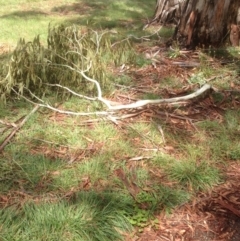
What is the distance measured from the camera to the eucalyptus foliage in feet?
12.1

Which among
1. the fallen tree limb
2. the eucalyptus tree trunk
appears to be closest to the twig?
the fallen tree limb

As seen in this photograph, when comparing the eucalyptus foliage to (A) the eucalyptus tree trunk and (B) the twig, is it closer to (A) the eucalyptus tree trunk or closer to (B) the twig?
(B) the twig

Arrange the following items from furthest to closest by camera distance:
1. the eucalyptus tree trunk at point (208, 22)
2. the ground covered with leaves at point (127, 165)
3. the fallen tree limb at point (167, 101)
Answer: the eucalyptus tree trunk at point (208, 22), the fallen tree limb at point (167, 101), the ground covered with leaves at point (127, 165)

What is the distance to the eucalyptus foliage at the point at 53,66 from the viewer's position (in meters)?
3.68

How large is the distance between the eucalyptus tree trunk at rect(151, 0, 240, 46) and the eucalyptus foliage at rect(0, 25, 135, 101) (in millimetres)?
1732

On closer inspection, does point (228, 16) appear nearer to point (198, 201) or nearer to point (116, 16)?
point (116, 16)

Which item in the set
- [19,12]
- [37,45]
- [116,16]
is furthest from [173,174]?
[19,12]

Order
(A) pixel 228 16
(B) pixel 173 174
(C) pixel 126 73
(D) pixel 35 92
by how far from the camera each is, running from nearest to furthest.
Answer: (B) pixel 173 174 → (D) pixel 35 92 → (C) pixel 126 73 → (A) pixel 228 16

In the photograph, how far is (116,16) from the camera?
24.5ft

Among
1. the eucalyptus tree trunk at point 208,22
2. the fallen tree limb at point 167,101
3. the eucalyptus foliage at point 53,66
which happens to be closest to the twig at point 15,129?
the eucalyptus foliage at point 53,66

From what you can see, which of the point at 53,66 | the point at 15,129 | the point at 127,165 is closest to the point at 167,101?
the point at 127,165

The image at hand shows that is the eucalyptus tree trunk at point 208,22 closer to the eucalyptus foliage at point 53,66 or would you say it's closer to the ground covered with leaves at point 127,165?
the ground covered with leaves at point 127,165

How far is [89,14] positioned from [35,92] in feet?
14.3

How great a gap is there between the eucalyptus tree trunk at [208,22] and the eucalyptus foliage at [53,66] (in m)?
1.73
